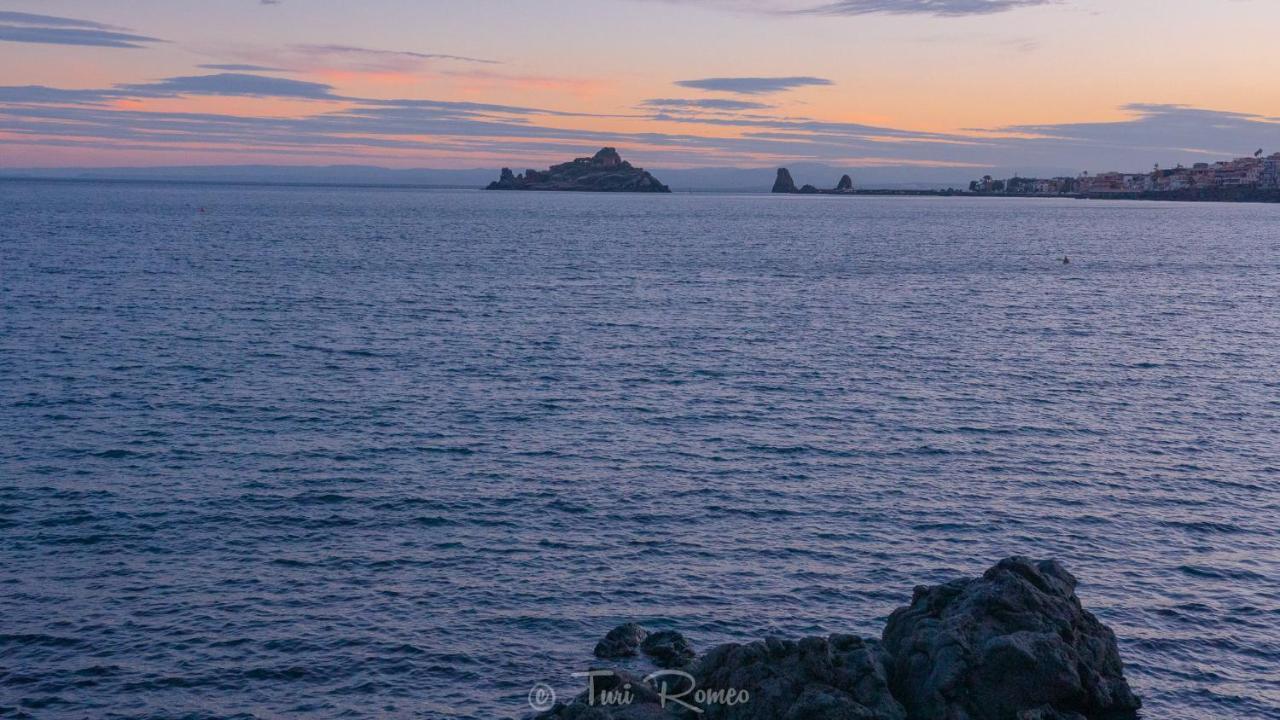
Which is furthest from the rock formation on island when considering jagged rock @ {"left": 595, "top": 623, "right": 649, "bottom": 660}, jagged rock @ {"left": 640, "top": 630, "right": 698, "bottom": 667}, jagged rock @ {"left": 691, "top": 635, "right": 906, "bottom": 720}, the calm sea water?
the calm sea water

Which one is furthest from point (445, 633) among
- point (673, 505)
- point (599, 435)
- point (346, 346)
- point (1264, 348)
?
point (1264, 348)

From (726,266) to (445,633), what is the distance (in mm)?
104715

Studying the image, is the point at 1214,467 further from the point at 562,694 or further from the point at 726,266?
the point at 726,266

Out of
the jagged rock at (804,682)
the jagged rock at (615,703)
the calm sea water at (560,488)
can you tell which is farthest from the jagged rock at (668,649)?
the jagged rock at (804,682)

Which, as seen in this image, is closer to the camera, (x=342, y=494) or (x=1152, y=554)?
(x=1152, y=554)

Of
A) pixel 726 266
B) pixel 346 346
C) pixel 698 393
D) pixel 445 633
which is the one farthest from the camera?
pixel 726 266

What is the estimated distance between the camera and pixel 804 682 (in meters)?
20.8

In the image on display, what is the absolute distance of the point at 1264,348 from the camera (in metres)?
72.5

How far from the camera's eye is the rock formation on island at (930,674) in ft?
68.2

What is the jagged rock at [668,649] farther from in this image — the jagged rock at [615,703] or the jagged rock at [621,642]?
the jagged rock at [615,703]

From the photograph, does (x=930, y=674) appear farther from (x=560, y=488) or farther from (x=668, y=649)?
(x=560, y=488)

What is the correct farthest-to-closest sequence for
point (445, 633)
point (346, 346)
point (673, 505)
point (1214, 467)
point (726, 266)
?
point (726, 266) < point (346, 346) < point (1214, 467) < point (673, 505) < point (445, 633)

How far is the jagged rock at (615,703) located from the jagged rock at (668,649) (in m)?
2.54

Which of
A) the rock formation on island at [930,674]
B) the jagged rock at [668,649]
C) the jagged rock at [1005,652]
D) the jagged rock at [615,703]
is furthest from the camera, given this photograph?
the jagged rock at [668,649]
